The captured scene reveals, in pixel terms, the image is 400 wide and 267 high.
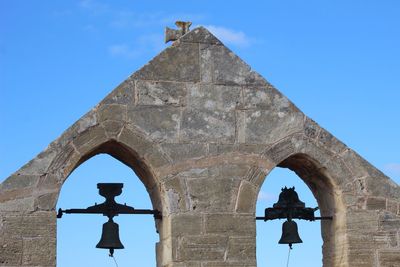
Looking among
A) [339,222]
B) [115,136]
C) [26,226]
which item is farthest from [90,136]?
[339,222]

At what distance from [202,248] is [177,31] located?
2.37 m

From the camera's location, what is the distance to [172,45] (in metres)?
12.6

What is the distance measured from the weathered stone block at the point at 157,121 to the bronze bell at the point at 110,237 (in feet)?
3.39

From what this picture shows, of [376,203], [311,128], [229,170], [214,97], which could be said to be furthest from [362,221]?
[214,97]

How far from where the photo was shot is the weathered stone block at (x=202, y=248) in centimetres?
1203

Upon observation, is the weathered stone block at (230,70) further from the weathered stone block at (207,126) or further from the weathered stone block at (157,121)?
Answer: the weathered stone block at (157,121)

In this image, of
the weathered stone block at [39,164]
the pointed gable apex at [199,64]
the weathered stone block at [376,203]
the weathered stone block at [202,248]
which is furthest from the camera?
the weathered stone block at [376,203]

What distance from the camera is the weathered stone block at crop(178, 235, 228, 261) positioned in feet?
39.5

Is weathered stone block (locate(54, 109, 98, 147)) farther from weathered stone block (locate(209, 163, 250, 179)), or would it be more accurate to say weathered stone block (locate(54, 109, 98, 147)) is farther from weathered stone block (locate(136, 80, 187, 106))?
weathered stone block (locate(209, 163, 250, 179))

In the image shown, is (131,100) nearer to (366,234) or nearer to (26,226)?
→ (26,226)

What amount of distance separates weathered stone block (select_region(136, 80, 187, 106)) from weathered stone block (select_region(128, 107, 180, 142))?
7 centimetres

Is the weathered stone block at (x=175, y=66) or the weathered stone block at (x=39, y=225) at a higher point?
the weathered stone block at (x=175, y=66)

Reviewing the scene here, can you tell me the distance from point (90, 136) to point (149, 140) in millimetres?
619

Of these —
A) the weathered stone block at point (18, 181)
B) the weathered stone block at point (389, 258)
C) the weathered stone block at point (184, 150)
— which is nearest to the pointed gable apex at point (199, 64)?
the weathered stone block at point (184, 150)
